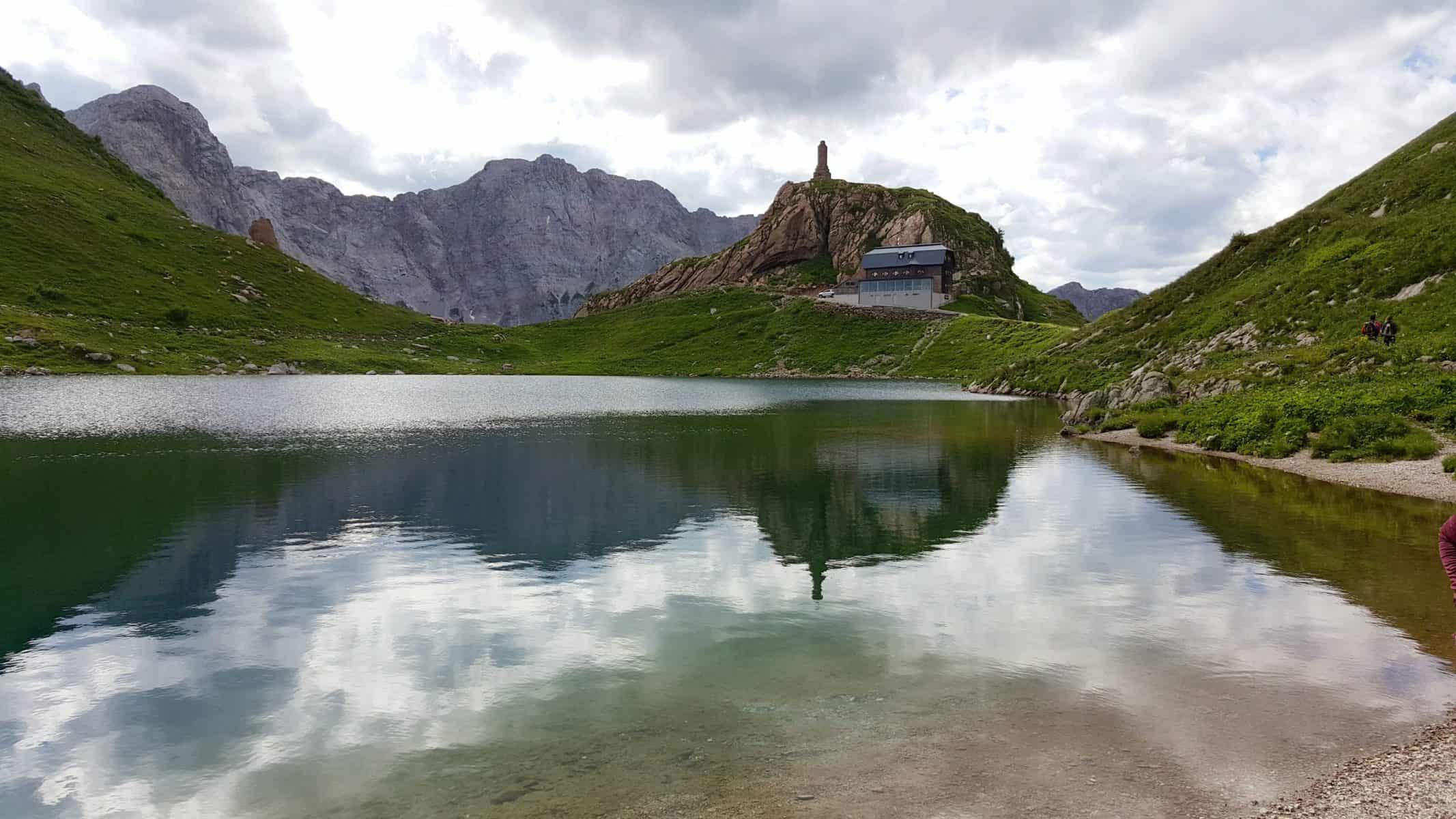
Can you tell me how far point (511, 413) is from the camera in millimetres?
78125

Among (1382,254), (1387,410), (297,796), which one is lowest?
(297,796)

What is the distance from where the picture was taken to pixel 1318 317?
60.2m

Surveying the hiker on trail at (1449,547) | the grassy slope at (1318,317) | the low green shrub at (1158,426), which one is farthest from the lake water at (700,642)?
the low green shrub at (1158,426)

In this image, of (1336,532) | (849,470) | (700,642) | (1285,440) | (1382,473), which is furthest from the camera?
(849,470)

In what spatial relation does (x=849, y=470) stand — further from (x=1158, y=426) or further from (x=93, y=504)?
(x=93, y=504)

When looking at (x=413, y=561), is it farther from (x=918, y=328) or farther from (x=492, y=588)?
A: (x=918, y=328)

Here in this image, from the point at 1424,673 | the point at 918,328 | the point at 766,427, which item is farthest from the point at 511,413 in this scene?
the point at 918,328

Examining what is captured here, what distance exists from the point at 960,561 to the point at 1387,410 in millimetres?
29764

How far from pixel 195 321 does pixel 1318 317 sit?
176 meters

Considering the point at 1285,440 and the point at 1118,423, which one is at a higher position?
the point at 1118,423

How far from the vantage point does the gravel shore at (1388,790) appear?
953cm

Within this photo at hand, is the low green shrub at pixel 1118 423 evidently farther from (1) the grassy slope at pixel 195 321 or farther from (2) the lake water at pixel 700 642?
(1) the grassy slope at pixel 195 321

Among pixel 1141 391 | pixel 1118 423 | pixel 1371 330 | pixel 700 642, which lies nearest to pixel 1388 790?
pixel 700 642

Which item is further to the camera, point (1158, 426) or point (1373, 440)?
point (1158, 426)
